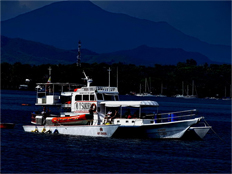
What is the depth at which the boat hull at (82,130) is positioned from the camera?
188 ft

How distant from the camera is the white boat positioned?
57.7 m

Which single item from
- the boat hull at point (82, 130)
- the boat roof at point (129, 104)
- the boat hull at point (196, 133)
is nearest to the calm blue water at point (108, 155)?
the boat hull at point (196, 133)

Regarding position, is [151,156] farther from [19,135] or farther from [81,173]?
[19,135]

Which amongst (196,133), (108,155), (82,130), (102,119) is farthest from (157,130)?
(108,155)

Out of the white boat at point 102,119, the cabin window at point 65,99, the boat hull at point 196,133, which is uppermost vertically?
the cabin window at point 65,99

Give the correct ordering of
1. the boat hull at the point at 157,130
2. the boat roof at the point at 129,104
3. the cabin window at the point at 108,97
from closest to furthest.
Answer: the boat hull at the point at 157,130, the boat roof at the point at 129,104, the cabin window at the point at 108,97

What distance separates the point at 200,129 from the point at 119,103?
998cm

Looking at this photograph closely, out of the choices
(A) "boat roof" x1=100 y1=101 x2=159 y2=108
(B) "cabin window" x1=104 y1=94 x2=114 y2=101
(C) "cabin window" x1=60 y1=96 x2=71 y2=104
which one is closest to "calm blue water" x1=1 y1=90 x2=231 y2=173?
(A) "boat roof" x1=100 y1=101 x2=159 y2=108

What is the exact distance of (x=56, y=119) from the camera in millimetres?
60812

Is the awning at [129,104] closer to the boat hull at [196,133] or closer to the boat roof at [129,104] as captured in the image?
the boat roof at [129,104]

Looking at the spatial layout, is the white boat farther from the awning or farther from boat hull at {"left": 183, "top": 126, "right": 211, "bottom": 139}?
boat hull at {"left": 183, "top": 126, "right": 211, "bottom": 139}

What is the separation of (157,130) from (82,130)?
8.50m

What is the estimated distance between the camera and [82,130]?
192ft

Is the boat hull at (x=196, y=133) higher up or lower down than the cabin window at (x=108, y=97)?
lower down
